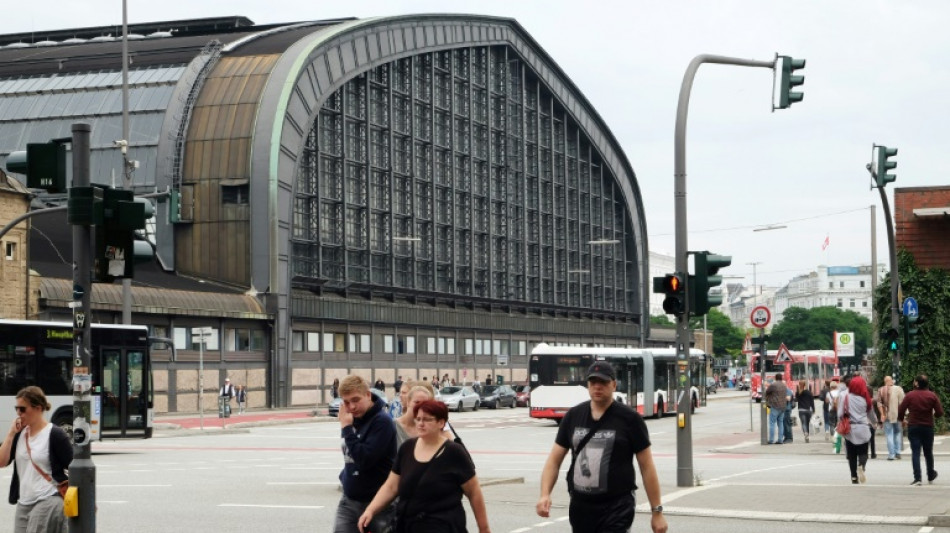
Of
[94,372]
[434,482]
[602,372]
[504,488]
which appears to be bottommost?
[504,488]

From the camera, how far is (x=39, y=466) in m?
11.1

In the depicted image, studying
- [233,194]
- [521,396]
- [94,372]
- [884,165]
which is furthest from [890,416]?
[521,396]

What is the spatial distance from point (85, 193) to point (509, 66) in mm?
88747

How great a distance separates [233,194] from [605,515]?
6356cm

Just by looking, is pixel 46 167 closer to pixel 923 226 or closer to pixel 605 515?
pixel 605 515

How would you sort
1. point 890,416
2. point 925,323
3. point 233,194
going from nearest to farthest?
point 890,416, point 925,323, point 233,194

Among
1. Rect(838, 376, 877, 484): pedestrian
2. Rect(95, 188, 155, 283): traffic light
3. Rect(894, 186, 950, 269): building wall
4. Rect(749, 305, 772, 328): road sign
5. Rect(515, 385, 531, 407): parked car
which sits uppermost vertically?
Rect(894, 186, 950, 269): building wall

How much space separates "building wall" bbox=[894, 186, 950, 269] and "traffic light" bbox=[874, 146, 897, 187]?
11619 millimetres

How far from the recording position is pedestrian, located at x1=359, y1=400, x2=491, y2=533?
8836 mm

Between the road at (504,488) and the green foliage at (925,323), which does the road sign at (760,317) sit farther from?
the green foliage at (925,323)

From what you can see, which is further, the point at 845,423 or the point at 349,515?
the point at 845,423

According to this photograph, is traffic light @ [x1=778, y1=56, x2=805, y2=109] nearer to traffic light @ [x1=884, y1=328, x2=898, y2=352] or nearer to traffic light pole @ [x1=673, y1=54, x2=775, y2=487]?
traffic light pole @ [x1=673, y1=54, x2=775, y2=487]

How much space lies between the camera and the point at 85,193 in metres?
12.6

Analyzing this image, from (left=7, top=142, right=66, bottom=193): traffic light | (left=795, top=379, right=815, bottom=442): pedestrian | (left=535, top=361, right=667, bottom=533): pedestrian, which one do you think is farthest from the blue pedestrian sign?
(left=535, top=361, right=667, bottom=533): pedestrian
